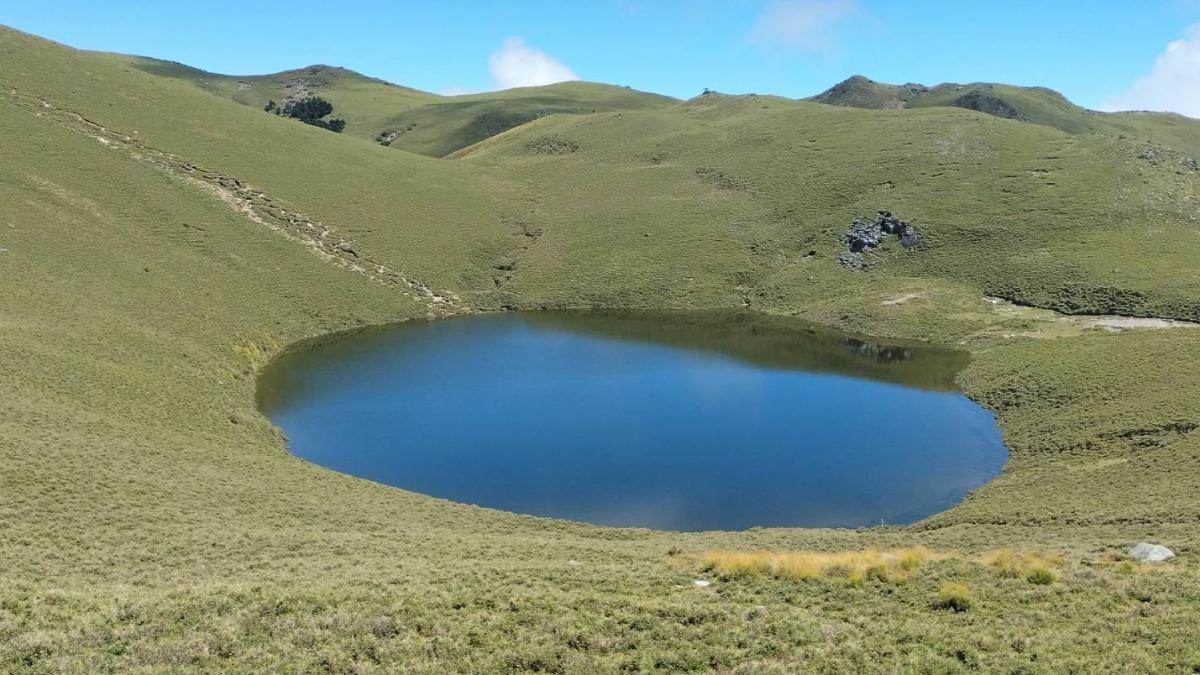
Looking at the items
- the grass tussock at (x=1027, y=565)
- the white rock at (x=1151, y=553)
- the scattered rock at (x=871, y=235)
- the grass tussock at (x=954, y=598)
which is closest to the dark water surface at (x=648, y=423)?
the grass tussock at (x=1027, y=565)

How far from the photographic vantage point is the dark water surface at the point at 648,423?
33375 millimetres

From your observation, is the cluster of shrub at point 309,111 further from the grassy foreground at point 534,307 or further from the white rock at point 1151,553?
the white rock at point 1151,553

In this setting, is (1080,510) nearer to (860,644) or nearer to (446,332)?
(860,644)

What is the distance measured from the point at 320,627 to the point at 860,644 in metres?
11.0

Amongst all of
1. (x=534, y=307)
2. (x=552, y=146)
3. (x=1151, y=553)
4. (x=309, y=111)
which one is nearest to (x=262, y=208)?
(x=534, y=307)

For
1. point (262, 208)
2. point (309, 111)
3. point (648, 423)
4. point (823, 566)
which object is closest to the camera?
point (823, 566)

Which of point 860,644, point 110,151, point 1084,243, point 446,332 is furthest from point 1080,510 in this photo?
point 110,151

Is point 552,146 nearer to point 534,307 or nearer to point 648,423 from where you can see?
point 534,307

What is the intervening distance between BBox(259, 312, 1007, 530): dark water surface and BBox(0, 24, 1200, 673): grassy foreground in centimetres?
281

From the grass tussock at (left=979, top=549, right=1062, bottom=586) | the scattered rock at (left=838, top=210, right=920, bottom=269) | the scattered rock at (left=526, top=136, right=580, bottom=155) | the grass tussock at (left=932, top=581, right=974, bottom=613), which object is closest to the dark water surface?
the grass tussock at (left=979, top=549, right=1062, bottom=586)

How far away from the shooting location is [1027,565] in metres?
18.6

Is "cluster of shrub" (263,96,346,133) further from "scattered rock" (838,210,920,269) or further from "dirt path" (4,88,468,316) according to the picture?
"scattered rock" (838,210,920,269)

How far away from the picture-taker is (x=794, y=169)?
331 ft

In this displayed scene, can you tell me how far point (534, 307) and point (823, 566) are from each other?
202 ft
